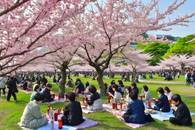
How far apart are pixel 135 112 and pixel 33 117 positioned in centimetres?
343

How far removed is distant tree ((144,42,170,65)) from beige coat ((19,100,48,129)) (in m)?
52.9

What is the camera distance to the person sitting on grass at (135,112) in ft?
36.8

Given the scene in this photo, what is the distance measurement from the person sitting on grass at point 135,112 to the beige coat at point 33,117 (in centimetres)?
289

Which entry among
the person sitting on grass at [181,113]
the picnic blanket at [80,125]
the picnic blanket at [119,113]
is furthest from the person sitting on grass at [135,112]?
the picnic blanket at [80,125]

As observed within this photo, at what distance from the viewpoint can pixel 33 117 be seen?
438 inches

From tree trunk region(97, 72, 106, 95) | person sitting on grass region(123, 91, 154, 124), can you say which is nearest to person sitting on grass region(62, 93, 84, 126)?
person sitting on grass region(123, 91, 154, 124)

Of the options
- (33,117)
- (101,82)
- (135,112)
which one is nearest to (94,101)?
(135,112)

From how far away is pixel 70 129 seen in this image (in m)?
10.9

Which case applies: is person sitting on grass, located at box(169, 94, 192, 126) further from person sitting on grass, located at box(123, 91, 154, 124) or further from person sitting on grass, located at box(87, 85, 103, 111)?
person sitting on grass, located at box(87, 85, 103, 111)

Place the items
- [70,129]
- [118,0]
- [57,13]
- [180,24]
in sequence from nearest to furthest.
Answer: [57,13] < [70,129] < [118,0] < [180,24]

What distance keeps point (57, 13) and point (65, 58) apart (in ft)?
48.9

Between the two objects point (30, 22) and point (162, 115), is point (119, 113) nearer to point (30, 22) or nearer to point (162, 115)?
point (162, 115)

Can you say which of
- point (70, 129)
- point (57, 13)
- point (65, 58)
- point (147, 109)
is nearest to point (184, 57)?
point (65, 58)

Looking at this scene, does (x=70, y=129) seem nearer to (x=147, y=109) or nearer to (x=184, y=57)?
(x=147, y=109)
